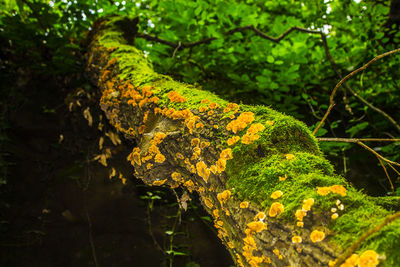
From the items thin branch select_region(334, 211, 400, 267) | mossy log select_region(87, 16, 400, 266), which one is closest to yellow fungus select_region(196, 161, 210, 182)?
mossy log select_region(87, 16, 400, 266)

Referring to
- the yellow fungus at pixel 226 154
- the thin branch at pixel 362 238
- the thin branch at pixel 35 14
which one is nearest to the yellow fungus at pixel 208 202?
the yellow fungus at pixel 226 154

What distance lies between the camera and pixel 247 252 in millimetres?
974

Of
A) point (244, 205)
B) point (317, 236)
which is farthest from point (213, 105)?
point (317, 236)

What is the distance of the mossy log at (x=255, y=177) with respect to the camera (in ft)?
2.45

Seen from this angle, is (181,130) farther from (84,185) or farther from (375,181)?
(375,181)

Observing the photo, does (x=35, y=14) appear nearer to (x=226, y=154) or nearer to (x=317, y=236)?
(x=226, y=154)

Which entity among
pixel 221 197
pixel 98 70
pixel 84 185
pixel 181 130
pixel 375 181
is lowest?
pixel 84 185

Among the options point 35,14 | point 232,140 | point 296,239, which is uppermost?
point 35,14

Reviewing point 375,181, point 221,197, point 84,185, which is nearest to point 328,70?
point 375,181

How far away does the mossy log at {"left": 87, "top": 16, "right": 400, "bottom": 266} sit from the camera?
2.45ft

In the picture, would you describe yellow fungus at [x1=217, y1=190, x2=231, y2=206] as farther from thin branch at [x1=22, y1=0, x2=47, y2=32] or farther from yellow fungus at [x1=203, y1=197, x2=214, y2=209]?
thin branch at [x1=22, y1=0, x2=47, y2=32]

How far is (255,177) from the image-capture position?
101 cm

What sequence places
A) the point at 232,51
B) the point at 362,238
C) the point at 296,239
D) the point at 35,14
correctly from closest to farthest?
1. the point at 362,238
2. the point at 296,239
3. the point at 35,14
4. the point at 232,51

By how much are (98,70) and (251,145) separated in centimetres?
207
